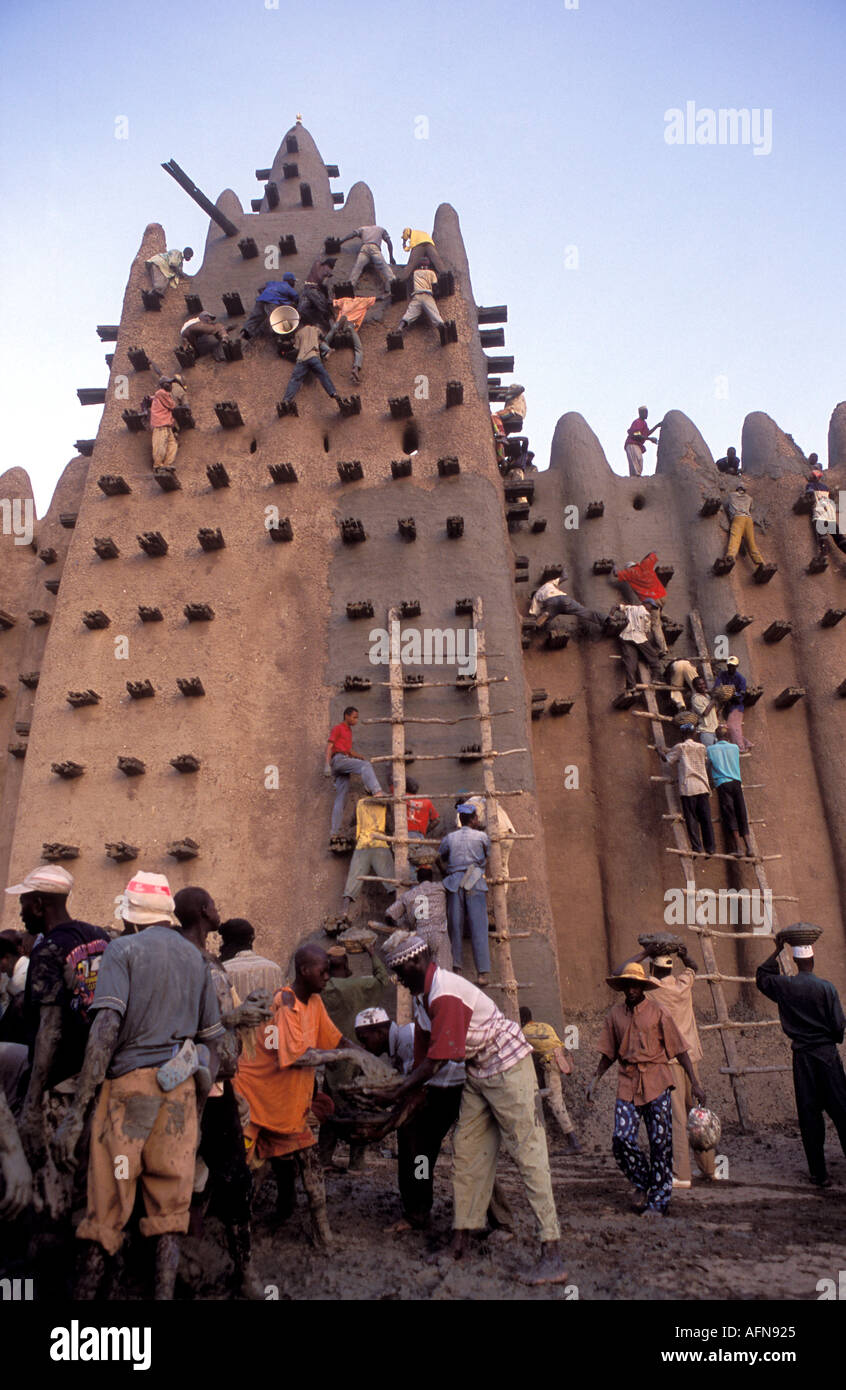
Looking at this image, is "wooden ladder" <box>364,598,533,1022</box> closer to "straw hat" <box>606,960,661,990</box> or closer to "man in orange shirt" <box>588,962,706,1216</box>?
"man in orange shirt" <box>588,962,706,1216</box>

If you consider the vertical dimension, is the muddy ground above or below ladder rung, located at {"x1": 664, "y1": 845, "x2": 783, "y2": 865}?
below

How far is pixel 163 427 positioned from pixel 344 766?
5.80 meters

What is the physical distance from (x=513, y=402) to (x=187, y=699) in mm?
8651

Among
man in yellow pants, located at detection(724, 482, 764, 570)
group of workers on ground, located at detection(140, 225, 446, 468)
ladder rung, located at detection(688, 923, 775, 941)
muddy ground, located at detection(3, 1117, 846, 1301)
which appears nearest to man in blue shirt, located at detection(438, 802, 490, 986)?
muddy ground, located at detection(3, 1117, 846, 1301)

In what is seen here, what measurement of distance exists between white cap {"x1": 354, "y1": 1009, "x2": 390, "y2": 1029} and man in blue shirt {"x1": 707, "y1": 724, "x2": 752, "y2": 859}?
20.7 ft

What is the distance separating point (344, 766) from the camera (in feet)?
33.4

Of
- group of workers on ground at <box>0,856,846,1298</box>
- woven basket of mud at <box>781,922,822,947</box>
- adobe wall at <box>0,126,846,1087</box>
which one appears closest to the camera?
group of workers on ground at <box>0,856,846,1298</box>

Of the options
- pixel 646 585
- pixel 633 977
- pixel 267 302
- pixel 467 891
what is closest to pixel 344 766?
pixel 467 891

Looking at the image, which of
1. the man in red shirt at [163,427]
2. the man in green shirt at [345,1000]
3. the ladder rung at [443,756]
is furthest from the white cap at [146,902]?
the man in red shirt at [163,427]

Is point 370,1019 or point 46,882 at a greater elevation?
point 46,882

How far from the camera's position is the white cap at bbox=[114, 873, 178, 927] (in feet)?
13.7

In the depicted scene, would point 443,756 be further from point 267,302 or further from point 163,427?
point 267,302

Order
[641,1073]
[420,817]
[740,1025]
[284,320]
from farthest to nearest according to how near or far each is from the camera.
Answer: [284,320] → [420,817] → [740,1025] → [641,1073]

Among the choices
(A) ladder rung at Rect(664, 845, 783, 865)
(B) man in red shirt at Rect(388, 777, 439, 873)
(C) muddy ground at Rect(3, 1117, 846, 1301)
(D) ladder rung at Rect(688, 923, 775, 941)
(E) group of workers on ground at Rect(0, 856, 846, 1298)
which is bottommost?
(C) muddy ground at Rect(3, 1117, 846, 1301)
